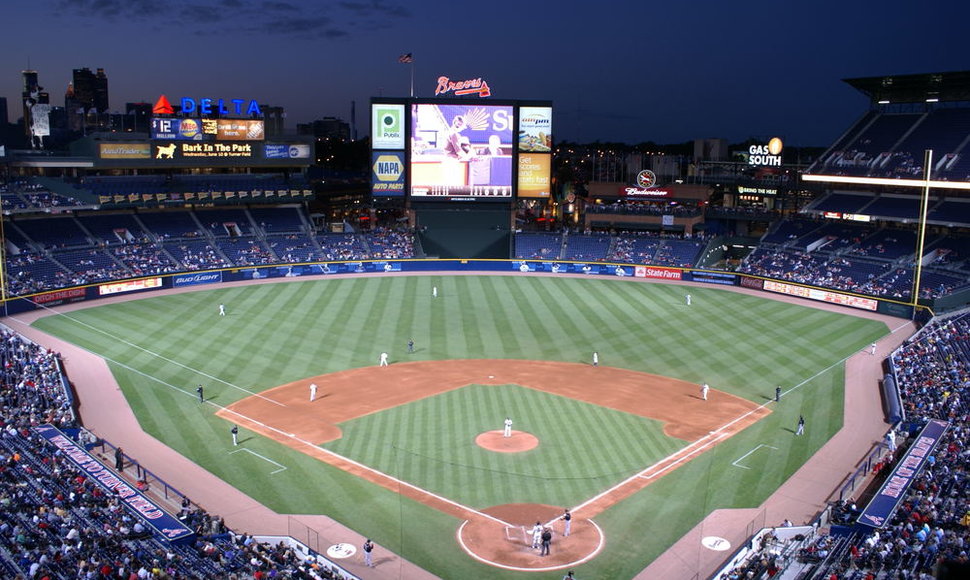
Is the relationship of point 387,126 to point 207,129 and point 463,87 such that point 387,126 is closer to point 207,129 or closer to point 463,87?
point 463,87

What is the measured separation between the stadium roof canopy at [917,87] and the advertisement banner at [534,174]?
25731 millimetres

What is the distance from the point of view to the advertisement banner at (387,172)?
61.8 meters

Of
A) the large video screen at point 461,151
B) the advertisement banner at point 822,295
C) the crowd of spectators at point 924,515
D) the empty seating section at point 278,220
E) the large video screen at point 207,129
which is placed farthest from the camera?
the empty seating section at point 278,220

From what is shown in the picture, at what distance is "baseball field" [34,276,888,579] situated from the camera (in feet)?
74.2

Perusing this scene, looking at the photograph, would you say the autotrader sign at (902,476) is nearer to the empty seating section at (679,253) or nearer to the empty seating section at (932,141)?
the empty seating section at (932,141)

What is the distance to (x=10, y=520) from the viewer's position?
18484 millimetres

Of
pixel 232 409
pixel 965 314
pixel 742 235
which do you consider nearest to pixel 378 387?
pixel 232 409

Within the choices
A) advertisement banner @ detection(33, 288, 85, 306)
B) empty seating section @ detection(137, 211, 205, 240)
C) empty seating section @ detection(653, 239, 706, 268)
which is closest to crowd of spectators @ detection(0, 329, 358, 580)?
advertisement banner @ detection(33, 288, 85, 306)

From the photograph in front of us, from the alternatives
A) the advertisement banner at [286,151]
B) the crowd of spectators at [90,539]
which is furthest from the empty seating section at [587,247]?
Answer: the crowd of spectators at [90,539]

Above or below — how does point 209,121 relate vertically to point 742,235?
above

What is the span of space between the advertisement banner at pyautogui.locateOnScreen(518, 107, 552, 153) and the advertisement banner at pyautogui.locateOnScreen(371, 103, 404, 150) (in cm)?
979

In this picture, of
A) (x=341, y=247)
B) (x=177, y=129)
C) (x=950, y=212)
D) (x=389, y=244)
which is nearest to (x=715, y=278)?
(x=950, y=212)

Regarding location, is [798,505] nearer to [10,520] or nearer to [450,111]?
[10,520]

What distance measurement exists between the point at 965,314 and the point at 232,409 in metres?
39.0
